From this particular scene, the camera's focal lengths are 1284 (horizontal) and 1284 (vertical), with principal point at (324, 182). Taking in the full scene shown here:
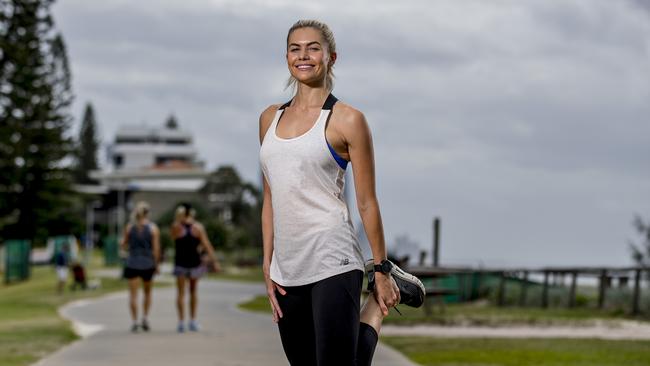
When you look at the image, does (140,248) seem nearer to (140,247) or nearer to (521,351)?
(140,247)

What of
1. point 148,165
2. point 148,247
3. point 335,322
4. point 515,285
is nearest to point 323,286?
point 335,322

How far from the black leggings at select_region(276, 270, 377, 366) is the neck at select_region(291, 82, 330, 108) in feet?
2.19

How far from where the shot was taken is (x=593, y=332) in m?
18.8

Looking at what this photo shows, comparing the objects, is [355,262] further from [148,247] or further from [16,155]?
[16,155]

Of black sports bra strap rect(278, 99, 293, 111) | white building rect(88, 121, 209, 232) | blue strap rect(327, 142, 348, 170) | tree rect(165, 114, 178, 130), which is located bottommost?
blue strap rect(327, 142, 348, 170)

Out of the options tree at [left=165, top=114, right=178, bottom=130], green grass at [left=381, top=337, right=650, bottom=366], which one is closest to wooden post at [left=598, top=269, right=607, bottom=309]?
green grass at [left=381, top=337, right=650, bottom=366]

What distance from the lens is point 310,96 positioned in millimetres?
4941

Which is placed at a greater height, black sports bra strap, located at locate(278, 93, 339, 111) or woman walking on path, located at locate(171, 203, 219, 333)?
black sports bra strap, located at locate(278, 93, 339, 111)

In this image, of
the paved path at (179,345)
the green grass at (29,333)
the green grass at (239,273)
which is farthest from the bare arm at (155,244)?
the green grass at (239,273)

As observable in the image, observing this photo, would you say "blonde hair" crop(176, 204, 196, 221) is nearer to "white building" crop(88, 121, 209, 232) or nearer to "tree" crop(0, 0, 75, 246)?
"tree" crop(0, 0, 75, 246)

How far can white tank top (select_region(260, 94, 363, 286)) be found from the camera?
472cm

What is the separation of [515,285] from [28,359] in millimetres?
21719

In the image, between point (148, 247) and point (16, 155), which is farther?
point (16, 155)

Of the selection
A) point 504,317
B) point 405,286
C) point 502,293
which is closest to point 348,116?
point 405,286
